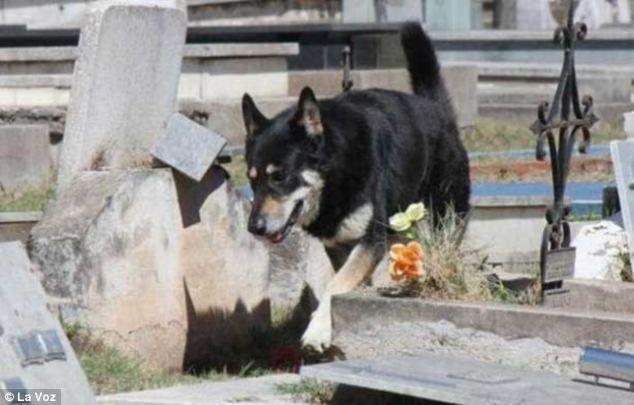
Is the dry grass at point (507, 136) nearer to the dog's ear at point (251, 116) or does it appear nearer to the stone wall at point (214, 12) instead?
the dog's ear at point (251, 116)

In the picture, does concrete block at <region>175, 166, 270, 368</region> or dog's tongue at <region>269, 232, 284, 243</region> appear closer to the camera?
dog's tongue at <region>269, 232, 284, 243</region>

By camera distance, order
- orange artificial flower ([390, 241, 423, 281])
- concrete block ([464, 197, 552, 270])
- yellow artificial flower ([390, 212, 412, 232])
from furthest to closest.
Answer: concrete block ([464, 197, 552, 270])
yellow artificial flower ([390, 212, 412, 232])
orange artificial flower ([390, 241, 423, 281])

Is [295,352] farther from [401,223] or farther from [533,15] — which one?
[533,15]

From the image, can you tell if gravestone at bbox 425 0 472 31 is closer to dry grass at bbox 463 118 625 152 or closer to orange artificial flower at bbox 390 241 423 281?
dry grass at bbox 463 118 625 152

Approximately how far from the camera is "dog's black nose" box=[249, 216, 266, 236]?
361 inches

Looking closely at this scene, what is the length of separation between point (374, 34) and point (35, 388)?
510 inches

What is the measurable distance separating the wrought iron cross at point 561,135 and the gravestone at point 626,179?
0.57 ft

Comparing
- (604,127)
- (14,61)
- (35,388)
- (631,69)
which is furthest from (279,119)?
(631,69)

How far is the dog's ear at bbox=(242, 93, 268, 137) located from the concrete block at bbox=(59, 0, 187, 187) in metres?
0.59

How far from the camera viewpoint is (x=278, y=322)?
34.9ft

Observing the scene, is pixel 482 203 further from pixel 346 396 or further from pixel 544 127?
pixel 346 396

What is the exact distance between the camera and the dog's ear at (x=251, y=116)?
9.51m

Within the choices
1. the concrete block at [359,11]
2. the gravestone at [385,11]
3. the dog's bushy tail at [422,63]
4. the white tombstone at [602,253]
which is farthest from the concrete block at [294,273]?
the concrete block at [359,11]

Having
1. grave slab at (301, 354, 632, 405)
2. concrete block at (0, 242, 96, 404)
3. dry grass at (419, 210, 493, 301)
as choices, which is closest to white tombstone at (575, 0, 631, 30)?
dry grass at (419, 210, 493, 301)
